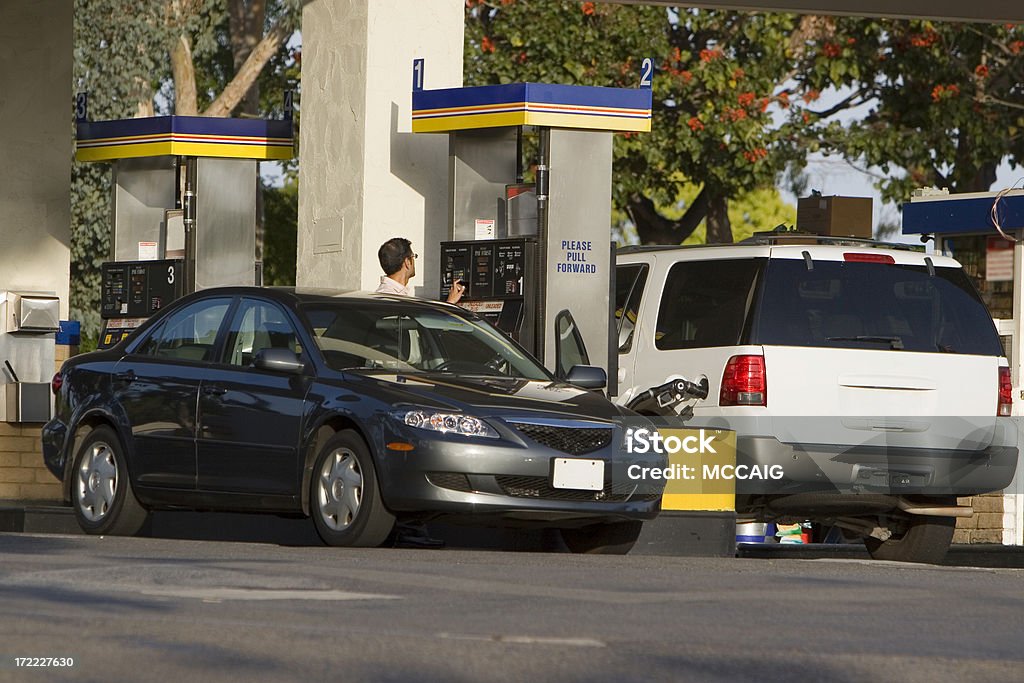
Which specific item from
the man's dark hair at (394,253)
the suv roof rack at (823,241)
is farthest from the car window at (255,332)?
the suv roof rack at (823,241)

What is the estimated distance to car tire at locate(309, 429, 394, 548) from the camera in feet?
35.4

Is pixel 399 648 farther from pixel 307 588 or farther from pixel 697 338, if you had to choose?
pixel 697 338

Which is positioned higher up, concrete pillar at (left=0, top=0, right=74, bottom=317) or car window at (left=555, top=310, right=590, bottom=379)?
concrete pillar at (left=0, top=0, right=74, bottom=317)

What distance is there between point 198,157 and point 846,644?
12653 millimetres

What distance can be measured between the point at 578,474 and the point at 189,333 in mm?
2704

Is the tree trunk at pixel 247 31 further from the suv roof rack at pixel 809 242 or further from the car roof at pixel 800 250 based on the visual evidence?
the suv roof rack at pixel 809 242

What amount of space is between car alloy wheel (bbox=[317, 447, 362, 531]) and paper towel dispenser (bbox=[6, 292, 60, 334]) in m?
7.75

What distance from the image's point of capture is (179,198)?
18.7 metres

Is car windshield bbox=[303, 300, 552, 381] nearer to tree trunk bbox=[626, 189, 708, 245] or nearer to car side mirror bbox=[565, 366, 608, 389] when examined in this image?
car side mirror bbox=[565, 366, 608, 389]

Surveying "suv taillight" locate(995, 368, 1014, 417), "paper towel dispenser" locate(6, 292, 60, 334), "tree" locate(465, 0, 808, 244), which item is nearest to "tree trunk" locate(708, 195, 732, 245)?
"tree" locate(465, 0, 808, 244)

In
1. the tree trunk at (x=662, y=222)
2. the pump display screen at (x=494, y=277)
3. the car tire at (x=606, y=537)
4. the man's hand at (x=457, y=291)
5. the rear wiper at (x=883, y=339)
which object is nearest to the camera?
the car tire at (x=606, y=537)

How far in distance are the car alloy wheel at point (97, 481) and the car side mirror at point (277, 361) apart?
Answer: 1.52 m

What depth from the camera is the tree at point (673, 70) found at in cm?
3291

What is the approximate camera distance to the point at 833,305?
1231cm
